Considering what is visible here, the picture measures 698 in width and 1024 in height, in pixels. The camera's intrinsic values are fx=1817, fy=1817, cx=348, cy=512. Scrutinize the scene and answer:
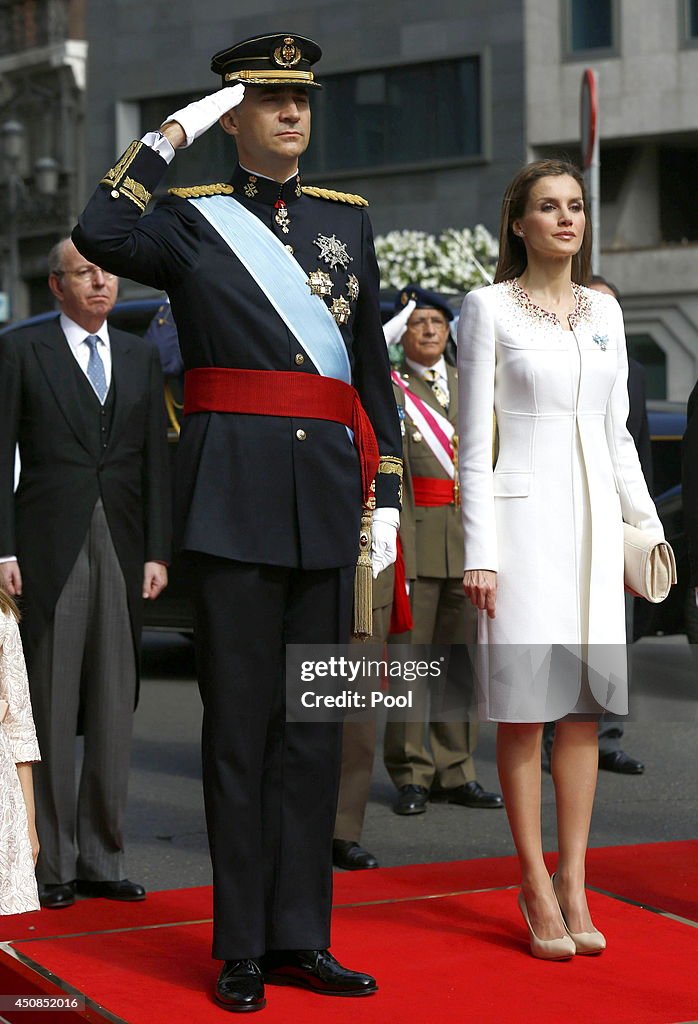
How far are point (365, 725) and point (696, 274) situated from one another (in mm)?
23764

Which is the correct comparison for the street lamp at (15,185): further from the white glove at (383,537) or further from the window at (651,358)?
the white glove at (383,537)

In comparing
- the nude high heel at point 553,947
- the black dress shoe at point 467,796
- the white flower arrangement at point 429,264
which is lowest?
the black dress shoe at point 467,796

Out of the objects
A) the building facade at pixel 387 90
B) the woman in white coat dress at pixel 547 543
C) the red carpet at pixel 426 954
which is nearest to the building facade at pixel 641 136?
the building facade at pixel 387 90

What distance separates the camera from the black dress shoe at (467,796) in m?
7.69

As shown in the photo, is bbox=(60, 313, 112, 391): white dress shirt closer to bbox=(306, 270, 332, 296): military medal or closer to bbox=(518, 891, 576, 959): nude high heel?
bbox=(306, 270, 332, 296): military medal

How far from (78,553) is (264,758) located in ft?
5.32

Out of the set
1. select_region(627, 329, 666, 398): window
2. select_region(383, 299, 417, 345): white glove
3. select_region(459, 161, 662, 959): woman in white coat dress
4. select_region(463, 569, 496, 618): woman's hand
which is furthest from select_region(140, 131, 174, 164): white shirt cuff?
select_region(627, 329, 666, 398): window

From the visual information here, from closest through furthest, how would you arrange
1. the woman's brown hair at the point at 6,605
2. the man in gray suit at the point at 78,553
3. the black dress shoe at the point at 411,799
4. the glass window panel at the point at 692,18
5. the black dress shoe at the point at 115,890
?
the woman's brown hair at the point at 6,605 < the black dress shoe at the point at 115,890 < the man in gray suit at the point at 78,553 < the black dress shoe at the point at 411,799 < the glass window panel at the point at 692,18

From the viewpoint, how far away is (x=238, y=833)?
14.6 ft

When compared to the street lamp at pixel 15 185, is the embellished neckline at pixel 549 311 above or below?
below

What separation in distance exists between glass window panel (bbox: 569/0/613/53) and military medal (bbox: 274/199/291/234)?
1060 inches

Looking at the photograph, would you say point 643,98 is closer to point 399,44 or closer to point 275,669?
point 399,44

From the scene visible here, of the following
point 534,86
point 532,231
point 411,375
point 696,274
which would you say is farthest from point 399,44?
point 532,231

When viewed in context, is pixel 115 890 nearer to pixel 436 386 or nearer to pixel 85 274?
pixel 85 274
